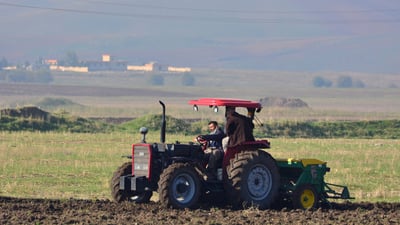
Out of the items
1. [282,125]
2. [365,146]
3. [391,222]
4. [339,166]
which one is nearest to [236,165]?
[391,222]

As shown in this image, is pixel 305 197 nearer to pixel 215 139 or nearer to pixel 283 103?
pixel 215 139

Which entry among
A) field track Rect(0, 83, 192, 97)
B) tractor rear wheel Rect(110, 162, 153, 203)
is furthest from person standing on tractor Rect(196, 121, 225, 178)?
field track Rect(0, 83, 192, 97)

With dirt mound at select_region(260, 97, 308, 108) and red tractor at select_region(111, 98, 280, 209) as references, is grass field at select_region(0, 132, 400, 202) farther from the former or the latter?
dirt mound at select_region(260, 97, 308, 108)

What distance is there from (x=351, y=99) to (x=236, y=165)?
13072cm

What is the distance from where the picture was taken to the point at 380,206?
22141mm

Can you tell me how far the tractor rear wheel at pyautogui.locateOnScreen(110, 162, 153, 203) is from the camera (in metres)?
21.5

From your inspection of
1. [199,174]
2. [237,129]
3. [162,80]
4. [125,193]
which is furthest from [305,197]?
[162,80]

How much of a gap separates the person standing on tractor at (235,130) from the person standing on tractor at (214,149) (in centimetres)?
21

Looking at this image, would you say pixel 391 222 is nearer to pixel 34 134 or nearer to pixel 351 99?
pixel 34 134

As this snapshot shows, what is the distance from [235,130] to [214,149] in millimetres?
563

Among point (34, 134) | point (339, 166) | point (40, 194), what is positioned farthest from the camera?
point (34, 134)

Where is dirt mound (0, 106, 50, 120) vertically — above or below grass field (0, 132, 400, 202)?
above

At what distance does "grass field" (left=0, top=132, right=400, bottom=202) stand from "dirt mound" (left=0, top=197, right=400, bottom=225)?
3.11 meters

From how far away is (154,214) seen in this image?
19.5 metres
